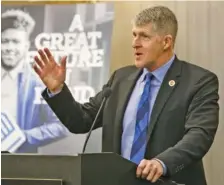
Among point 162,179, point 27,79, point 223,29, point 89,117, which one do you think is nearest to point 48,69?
point 89,117

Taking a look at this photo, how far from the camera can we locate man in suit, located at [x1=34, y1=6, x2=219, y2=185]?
185cm

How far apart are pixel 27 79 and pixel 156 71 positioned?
948mm

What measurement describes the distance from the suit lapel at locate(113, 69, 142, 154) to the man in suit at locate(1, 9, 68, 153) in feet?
2.31

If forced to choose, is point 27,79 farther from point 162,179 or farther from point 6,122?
point 162,179

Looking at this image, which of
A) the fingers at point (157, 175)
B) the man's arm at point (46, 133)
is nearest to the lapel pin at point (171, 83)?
the fingers at point (157, 175)

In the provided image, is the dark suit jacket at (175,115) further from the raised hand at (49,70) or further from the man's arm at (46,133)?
the man's arm at (46,133)

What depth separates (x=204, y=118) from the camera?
1.82 meters

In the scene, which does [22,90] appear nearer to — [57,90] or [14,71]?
[14,71]

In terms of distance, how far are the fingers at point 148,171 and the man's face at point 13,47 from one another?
58.4 inches

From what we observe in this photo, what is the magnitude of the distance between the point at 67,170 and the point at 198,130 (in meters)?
0.60

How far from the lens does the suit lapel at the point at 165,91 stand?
188cm

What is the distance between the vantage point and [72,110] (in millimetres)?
2033

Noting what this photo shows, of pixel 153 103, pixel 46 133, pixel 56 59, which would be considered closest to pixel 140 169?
pixel 153 103

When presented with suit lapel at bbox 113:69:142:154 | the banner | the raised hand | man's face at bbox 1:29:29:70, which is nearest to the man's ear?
suit lapel at bbox 113:69:142:154
